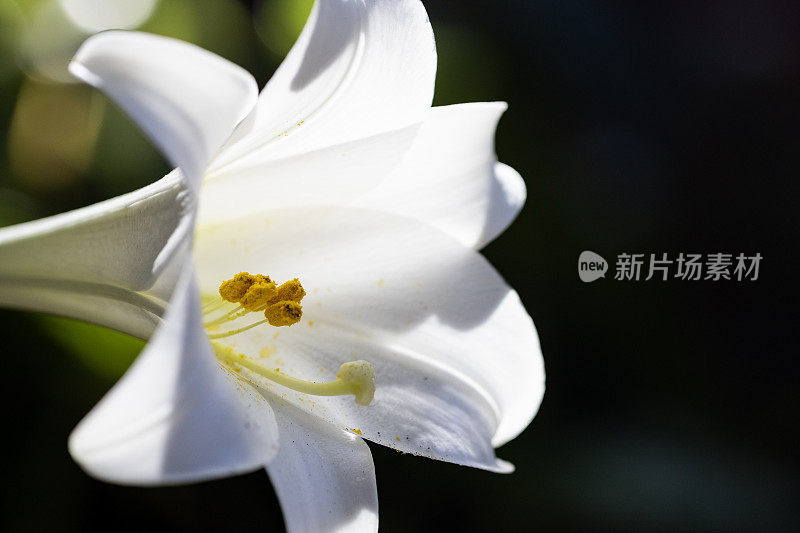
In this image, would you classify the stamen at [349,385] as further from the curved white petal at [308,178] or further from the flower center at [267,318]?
the curved white petal at [308,178]

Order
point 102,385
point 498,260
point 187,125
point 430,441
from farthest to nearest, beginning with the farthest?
point 498,260 → point 102,385 → point 430,441 → point 187,125

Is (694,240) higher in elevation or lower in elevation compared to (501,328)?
higher

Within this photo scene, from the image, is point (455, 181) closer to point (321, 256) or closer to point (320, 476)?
point (321, 256)

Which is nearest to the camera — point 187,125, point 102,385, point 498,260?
point 187,125

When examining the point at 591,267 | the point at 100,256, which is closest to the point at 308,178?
the point at 100,256

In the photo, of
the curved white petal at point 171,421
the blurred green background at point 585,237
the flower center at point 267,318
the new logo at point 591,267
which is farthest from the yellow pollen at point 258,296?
the new logo at point 591,267

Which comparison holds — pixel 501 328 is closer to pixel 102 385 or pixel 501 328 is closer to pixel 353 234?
pixel 353 234

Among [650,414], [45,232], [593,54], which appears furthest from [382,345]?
[593,54]

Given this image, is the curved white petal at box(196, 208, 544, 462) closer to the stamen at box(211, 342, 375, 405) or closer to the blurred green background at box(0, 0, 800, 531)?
the stamen at box(211, 342, 375, 405)
